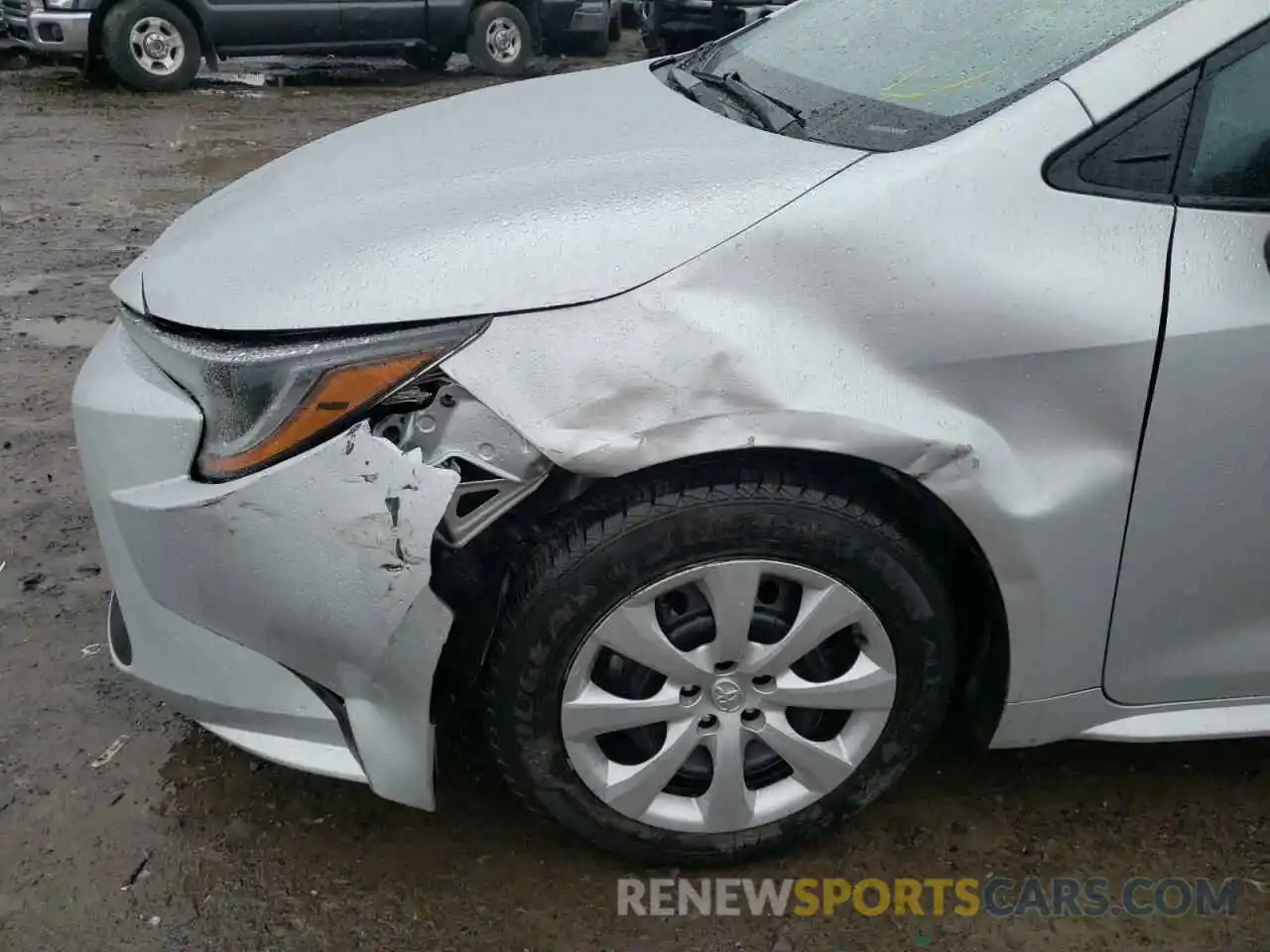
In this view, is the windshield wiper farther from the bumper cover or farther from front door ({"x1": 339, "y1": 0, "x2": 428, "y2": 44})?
the bumper cover

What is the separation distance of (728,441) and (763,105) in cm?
82

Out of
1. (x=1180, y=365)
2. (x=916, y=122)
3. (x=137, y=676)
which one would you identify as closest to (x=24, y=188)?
(x=137, y=676)

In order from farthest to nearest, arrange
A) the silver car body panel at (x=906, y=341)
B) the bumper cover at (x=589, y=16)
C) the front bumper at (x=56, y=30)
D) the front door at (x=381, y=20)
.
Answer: the bumper cover at (x=589, y=16) < the front door at (x=381, y=20) < the front bumper at (x=56, y=30) < the silver car body panel at (x=906, y=341)

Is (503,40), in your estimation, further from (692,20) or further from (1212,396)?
(1212,396)

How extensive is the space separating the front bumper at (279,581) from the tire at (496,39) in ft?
33.0

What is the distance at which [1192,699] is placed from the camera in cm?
198

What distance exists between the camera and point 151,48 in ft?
31.0

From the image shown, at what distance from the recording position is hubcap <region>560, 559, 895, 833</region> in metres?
1.79

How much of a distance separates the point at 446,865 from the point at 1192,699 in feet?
4.38

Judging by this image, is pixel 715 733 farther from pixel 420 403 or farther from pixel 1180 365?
pixel 1180 365

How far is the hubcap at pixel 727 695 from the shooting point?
5.89ft

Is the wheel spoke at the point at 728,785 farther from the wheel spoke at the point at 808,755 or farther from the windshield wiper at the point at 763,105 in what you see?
the windshield wiper at the point at 763,105

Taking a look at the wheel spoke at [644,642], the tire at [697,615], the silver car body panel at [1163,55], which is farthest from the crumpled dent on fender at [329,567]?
the silver car body panel at [1163,55]

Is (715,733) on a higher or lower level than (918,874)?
higher
